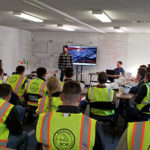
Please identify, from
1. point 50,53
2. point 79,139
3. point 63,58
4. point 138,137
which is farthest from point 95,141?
point 50,53

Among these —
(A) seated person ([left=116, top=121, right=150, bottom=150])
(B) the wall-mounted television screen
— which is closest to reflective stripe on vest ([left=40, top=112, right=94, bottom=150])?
(A) seated person ([left=116, top=121, right=150, bottom=150])

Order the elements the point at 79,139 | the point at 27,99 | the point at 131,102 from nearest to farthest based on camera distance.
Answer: the point at 79,139 < the point at 27,99 < the point at 131,102

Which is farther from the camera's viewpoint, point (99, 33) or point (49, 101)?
point (99, 33)

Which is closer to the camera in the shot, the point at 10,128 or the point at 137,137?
the point at 137,137

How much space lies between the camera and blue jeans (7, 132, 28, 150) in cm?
221

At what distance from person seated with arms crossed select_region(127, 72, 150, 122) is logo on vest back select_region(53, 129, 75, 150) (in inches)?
88.3

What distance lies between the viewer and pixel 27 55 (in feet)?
33.2

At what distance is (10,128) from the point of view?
2.16m

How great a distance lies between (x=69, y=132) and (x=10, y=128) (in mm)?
906

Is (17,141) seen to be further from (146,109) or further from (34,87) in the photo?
(146,109)

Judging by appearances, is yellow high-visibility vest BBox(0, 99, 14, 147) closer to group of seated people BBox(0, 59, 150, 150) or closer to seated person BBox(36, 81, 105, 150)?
Answer: group of seated people BBox(0, 59, 150, 150)

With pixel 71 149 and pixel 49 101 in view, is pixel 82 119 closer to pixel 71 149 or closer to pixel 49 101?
pixel 71 149

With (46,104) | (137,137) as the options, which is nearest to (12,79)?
(46,104)

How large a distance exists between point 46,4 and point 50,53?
5897mm
